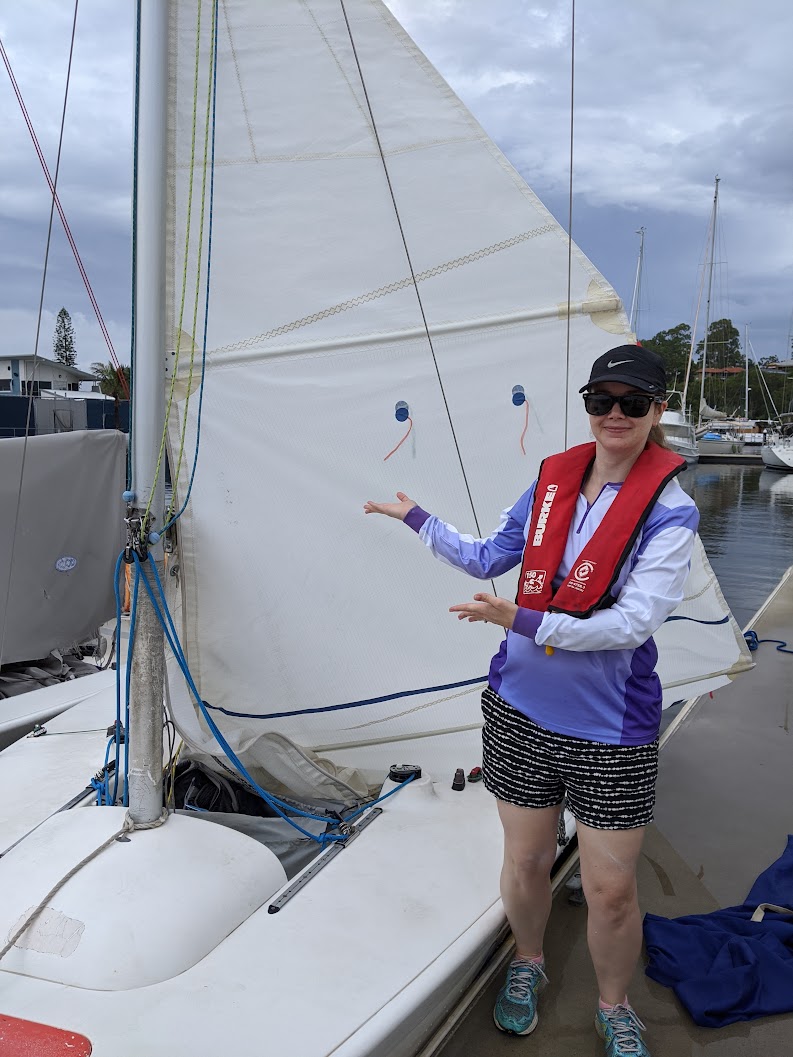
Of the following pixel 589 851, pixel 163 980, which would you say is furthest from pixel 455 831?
pixel 163 980

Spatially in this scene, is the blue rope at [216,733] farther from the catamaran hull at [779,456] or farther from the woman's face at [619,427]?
the catamaran hull at [779,456]

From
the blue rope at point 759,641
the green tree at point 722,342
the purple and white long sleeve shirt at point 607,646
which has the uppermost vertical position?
the green tree at point 722,342

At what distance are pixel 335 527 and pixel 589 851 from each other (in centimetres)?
150

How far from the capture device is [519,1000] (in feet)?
7.29

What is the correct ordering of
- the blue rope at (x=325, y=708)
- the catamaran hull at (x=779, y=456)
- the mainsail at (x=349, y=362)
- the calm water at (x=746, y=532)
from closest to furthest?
the mainsail at (x=349, y=362)
the blue rope at (x=325, y=708)
the calm water at (x=746, y=532)
the catamaran hull at (x=779, y=456)

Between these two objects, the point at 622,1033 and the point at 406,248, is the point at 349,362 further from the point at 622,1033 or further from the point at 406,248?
the point at 622,1033

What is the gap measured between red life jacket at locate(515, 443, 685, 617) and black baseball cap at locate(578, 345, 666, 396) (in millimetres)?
163

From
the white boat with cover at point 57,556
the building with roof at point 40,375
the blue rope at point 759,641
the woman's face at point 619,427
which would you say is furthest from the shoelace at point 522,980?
Answer: the building with roof at point 40,375

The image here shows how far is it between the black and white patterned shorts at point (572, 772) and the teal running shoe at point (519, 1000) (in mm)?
571

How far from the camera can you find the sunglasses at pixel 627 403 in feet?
6.15

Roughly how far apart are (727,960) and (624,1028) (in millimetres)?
534

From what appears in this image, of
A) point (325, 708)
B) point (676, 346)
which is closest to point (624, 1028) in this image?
point (325, 708)

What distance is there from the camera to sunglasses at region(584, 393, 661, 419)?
1.87 meters

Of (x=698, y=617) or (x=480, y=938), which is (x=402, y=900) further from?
(x=698, y=617)
